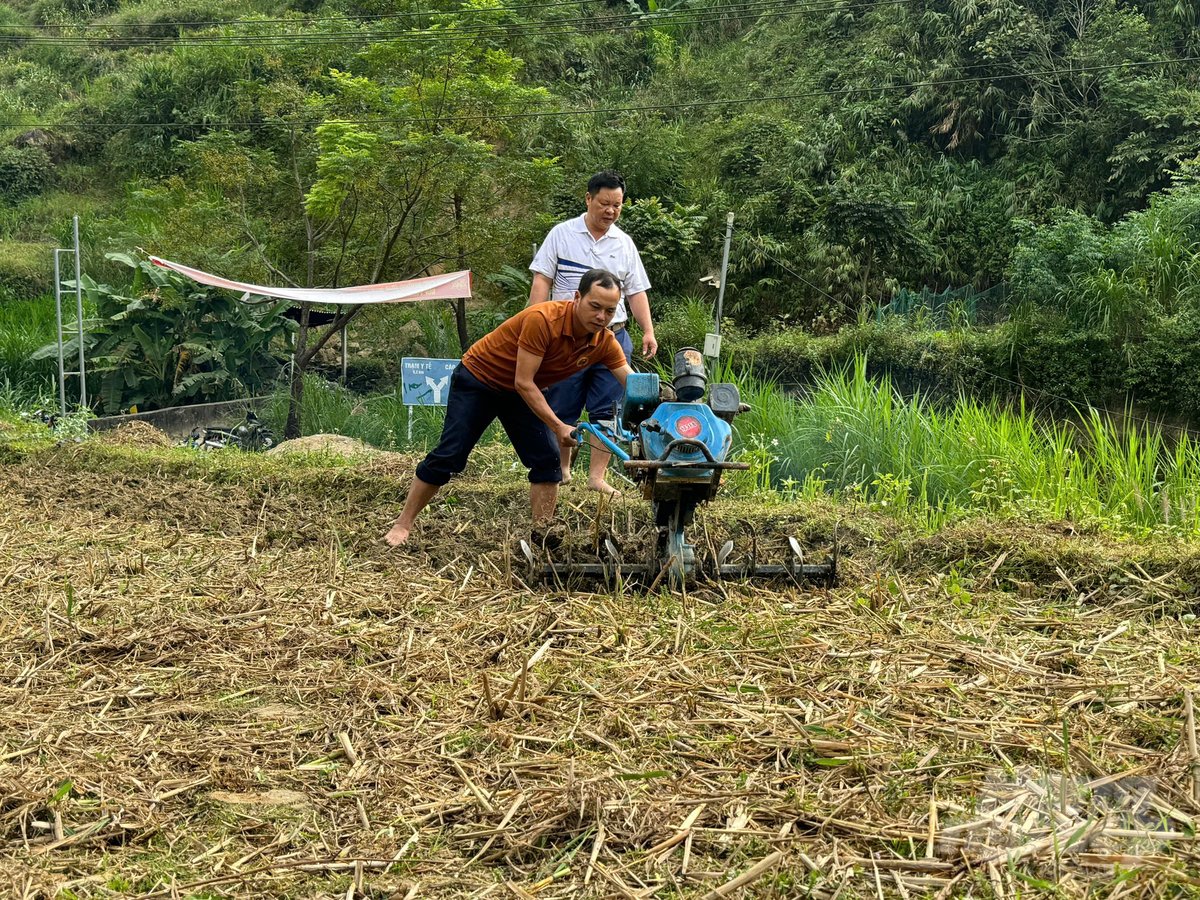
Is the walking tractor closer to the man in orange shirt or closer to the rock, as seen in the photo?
the man in orange shirt

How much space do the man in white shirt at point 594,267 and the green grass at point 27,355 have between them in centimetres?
891

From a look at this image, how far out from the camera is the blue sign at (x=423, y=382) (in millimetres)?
9812

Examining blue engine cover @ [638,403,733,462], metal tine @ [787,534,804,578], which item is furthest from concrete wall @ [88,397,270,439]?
metal tine @ [787,534,804,578]

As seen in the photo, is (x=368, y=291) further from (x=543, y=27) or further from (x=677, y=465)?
(x=543, y=27)

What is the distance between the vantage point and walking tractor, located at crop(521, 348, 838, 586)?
183 inches

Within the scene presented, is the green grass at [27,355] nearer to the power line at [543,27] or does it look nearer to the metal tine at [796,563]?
the power line at [543,27]

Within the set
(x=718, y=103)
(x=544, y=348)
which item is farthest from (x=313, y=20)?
(x=544, y=348)

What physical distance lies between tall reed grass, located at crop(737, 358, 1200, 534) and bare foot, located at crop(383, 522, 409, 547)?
242 cm

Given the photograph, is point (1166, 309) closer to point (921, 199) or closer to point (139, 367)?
point (921, 199)

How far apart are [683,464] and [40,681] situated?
89.2 inches

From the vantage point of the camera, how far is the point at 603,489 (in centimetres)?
630

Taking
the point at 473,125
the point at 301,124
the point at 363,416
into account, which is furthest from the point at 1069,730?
the point at 301,124

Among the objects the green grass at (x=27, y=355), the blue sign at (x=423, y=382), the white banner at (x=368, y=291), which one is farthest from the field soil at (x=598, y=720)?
the green grass at (x=27, y=355)

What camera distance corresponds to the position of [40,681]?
3994 mm
